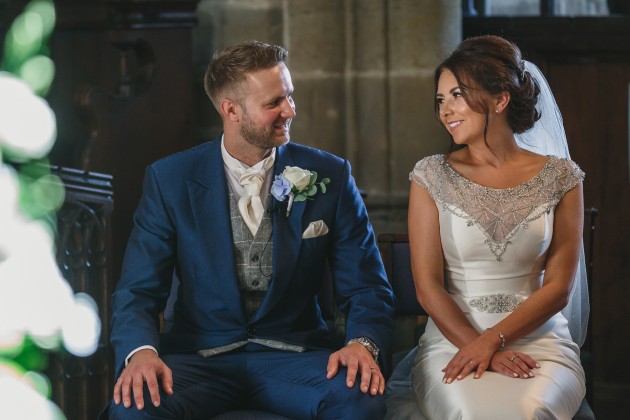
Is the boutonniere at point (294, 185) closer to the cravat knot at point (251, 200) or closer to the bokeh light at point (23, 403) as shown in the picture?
the cravat knot at point (251, 200)

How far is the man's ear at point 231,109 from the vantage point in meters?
3.81

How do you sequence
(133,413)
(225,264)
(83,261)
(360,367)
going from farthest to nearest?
(83,261) → (225,264) → (360,367) → (133,413)

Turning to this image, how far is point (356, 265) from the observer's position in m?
3.81

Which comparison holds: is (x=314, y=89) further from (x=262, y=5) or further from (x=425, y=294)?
(x=425, y=294)

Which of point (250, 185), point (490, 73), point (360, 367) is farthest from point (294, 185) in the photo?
point (490, 73)

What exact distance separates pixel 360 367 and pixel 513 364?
1.61 feet

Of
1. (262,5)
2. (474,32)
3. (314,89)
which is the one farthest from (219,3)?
(474,32)

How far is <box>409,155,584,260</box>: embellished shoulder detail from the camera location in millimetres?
3854

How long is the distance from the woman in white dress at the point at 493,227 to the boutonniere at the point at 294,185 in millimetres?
394

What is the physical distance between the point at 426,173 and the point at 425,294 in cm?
43

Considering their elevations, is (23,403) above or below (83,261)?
below

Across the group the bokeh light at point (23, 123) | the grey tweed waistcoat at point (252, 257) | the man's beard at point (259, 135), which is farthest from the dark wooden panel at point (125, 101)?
the grey tweed waistcoat at point (252, 257)

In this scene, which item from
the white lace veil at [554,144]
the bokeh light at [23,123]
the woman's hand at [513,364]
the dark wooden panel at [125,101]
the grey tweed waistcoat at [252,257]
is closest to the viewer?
the woman's hand at [513,364]

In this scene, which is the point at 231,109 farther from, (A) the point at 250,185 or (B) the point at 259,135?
(A) the point at 250,185
